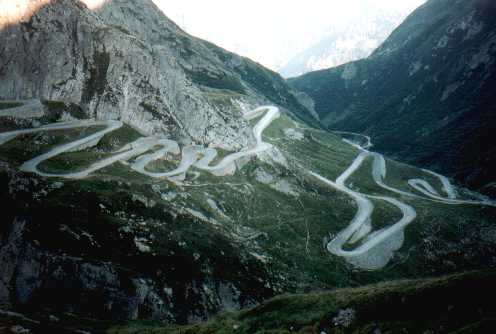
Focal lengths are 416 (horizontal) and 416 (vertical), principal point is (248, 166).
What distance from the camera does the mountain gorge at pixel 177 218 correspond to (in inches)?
1699

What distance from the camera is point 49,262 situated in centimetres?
5741

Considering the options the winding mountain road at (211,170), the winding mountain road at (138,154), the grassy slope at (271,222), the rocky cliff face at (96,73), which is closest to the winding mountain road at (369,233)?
the winding mountain road at (211,170)

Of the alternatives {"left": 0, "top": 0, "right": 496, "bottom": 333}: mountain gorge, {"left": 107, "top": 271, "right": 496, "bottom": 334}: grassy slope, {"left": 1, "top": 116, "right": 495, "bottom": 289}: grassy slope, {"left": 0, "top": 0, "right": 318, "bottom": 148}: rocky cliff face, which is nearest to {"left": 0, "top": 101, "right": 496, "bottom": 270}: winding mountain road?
{"left": 0, "top": 0, "right": 496, "bottom": 333}: mountain gorge

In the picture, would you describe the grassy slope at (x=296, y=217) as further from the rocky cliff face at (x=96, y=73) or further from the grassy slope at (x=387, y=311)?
the grassy slope at (x=387, y=311)

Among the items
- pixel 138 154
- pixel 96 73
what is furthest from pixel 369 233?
pixel 96 73

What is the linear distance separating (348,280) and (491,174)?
127210 mm

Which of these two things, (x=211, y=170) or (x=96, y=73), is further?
(x=96, y=73)

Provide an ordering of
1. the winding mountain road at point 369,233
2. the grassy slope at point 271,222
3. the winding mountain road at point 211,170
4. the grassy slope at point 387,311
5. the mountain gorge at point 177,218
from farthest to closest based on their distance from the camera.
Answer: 1. the winding mountain road at point 369,233
2. the winding mountain road at point 211,170
3. the grassy slope at point 271,222
4. the mountain gorge at point 177,218
5. the grassy slope at point 387,311

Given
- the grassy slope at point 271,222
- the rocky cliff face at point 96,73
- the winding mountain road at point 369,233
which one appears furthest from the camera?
the rocky cliff face at point 96,73

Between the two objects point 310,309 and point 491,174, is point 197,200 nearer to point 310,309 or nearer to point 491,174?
point 310,309

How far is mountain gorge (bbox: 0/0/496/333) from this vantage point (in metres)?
43.2

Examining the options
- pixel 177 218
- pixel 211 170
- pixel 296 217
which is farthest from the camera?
pixel 211 170

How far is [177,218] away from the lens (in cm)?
7969

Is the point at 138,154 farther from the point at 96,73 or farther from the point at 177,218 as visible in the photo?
the point at 96,73
